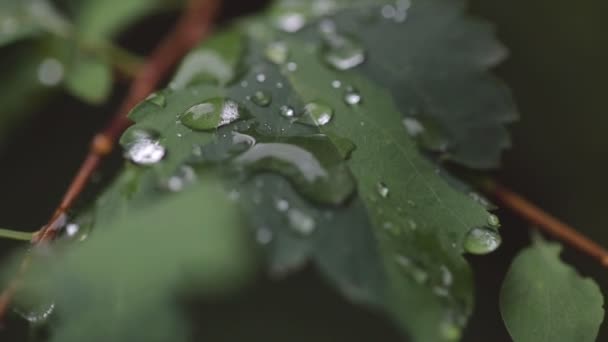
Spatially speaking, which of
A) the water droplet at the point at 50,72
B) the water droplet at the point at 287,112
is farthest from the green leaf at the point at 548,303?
the water droplet at the point at 50,72

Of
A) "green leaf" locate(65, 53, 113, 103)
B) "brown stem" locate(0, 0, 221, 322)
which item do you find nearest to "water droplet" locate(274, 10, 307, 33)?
"brown stem" locate(0, 0, 221, 322)

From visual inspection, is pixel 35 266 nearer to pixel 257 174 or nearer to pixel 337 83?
pixel 257 174

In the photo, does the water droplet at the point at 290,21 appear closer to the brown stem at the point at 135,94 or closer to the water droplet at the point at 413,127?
the brown stem at the point at 135,94

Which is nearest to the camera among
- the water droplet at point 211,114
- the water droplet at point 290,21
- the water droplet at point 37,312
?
the water droplet at point 37,312

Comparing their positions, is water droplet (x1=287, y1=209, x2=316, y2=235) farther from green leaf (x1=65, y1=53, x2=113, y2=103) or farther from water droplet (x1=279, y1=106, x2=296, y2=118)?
green leaf (x1=65, y1=53, x2=113, y2=103)

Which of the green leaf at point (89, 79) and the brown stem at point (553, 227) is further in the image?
the green leaf at point (89, 79)

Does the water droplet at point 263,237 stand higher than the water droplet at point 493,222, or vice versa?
the water droplet at point 263,237
